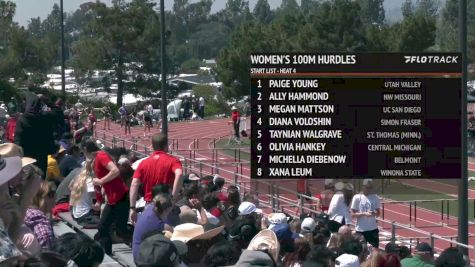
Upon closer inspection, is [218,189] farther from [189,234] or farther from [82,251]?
[82,251]

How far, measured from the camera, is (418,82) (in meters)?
13.4

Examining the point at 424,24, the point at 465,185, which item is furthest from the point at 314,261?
the point at 424,24

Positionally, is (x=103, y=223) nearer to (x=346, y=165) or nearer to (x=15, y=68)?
(x=346, y=165)

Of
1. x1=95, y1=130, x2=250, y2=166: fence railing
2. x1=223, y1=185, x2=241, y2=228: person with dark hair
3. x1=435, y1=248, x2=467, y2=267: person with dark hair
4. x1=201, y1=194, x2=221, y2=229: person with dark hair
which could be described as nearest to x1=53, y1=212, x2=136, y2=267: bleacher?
x1=201, y1=194, x2=221, y2=229: person with dark hair

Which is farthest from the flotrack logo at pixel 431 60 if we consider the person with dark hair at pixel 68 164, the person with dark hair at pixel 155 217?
the person with dark hair at pixel 155 217

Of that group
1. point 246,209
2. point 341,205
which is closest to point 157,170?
point 246,209

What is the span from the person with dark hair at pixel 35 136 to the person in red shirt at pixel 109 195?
2.17 m

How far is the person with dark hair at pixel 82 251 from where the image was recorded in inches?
266

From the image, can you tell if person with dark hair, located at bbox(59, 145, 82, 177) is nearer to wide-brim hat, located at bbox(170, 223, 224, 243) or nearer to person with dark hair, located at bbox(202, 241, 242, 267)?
wide-brim hat, located at bbox(170, 223, 224, 243)

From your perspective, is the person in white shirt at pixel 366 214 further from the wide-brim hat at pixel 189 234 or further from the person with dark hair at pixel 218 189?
the wide-brim hat at pixel 189 234

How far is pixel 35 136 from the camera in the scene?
1380 centimetres

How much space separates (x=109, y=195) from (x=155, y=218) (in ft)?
6.61

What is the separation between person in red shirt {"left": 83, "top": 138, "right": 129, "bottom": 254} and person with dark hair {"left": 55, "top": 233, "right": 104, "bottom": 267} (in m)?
4.28

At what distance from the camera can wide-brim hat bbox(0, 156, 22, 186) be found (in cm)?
572
